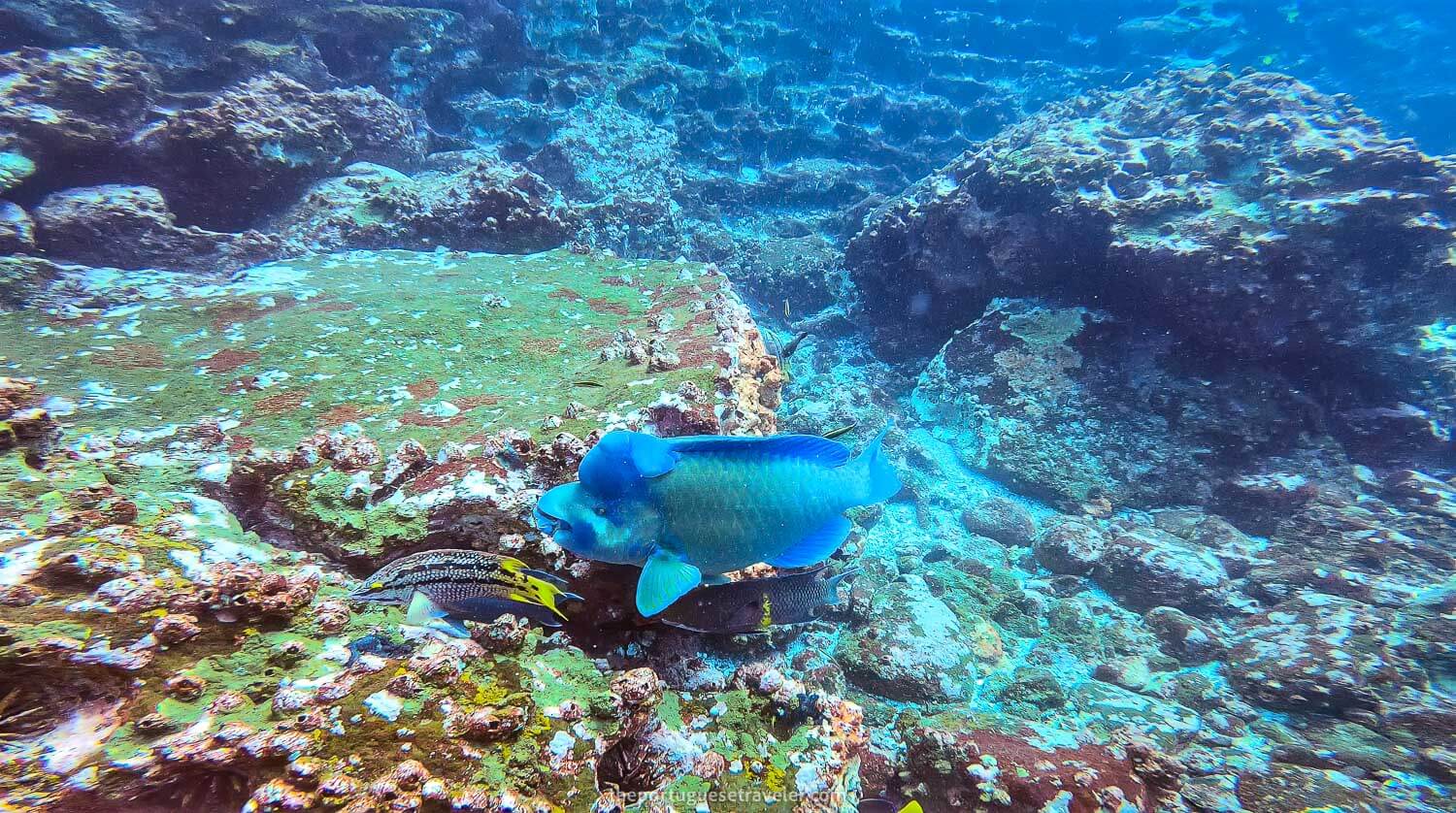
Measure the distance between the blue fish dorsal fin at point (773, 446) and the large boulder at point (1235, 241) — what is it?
7.26 metres

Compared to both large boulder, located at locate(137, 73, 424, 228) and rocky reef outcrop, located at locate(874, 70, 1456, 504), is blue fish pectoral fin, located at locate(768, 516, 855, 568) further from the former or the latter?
large boulder, located at locate(137, 73, 424, 228)

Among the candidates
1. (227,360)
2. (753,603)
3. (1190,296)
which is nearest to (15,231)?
(227,360)

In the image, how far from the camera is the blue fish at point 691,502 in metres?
1.85

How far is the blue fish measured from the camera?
1.85 m

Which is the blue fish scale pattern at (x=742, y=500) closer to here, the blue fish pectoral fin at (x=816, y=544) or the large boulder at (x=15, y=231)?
the blue fish pectoral fin at (x=816, y=544)

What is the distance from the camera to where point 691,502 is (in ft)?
6.14

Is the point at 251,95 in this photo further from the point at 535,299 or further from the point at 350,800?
the point at 350,800

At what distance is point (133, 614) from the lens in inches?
66.6

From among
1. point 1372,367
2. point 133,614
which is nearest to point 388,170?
point 133,614

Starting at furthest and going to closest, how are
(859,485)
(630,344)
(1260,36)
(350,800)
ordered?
1. (1260,36)
2. (630,344)
3. (859,485)
4. (350,800)

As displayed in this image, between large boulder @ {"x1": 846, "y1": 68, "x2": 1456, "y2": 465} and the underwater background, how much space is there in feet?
0.19

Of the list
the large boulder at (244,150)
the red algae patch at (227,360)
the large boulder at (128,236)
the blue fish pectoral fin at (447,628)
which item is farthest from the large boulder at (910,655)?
the large boulder at (244,150)

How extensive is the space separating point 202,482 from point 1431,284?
11.6m

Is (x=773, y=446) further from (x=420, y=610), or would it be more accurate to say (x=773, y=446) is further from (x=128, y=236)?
(x=128, y=236)
